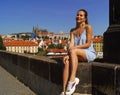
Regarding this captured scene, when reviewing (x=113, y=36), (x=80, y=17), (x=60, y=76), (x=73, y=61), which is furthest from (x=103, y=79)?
(x=60, y=76)

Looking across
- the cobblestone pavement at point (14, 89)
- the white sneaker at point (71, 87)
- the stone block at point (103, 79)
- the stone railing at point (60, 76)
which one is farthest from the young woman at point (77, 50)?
the cobblestone pavement at point (14, 89)

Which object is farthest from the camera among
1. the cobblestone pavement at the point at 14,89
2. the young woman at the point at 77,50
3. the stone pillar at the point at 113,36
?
the cobblestone pavement at the point at 14,89

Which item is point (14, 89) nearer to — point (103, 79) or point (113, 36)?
point (113, 36)

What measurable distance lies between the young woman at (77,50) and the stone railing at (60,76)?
0.15 meters

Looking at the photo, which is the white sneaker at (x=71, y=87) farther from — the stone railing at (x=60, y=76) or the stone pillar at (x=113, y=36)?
the stone pillar at (x=113, y=36)

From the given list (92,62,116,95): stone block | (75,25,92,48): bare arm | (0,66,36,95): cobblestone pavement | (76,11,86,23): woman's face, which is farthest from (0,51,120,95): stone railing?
(76,11,86,23): woman's face

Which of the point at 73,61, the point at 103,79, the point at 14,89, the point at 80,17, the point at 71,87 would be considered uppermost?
the point at 80,17

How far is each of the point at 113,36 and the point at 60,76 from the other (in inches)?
52.4

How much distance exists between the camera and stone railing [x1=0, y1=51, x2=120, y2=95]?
14.7ft

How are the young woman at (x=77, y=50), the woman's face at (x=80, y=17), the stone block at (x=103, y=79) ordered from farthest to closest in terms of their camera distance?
the woman's face at (x=80, y=17)
the young woman at (x=77, y=50)
the stone block at (x=103, y=79)

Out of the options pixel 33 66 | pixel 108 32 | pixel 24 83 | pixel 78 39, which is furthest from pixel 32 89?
pixel 108 32

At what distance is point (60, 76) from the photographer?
19.8ft

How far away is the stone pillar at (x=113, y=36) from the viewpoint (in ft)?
16.4

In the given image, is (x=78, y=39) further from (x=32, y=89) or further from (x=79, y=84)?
(x=32, y=89)
